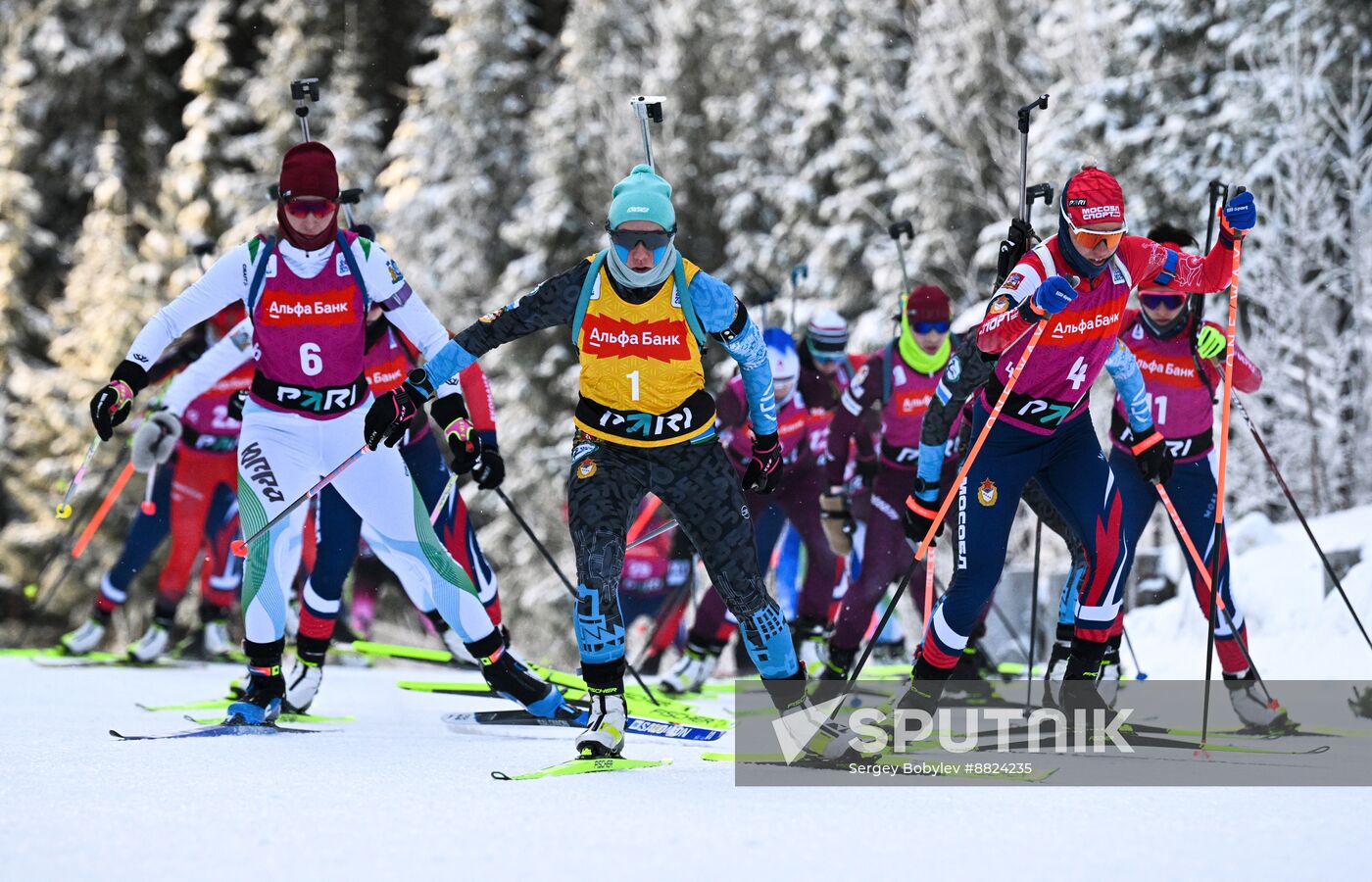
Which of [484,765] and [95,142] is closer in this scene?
[484,765]

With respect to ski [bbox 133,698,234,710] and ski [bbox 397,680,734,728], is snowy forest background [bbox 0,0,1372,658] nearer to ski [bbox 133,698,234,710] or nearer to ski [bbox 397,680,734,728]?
ski [bbox 397,680,734,728]

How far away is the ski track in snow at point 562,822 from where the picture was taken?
3.37 meters

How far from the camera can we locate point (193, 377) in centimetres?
789

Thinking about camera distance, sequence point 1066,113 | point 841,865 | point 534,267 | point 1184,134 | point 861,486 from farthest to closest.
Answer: point 534,267 → point 1066,113 → point 1184,134 → point 861,486 → point 841,865

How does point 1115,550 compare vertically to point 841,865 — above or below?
above

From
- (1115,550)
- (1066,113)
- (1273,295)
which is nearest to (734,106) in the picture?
(1066,113)

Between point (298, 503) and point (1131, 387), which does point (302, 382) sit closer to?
point (298, 503)

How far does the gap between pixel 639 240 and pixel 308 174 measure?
1.70 m

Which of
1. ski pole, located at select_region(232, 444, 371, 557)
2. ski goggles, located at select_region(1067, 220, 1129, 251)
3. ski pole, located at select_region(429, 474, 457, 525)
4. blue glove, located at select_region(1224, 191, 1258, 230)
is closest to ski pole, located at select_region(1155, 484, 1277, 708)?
blue glove, located at select_region(1224, 191, 1258, 230)

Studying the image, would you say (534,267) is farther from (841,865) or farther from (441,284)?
(841,865)

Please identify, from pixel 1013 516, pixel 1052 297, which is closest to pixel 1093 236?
pixel 1052 297

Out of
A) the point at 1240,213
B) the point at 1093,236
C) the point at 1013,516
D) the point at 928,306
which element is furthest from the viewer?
the point at 928,306

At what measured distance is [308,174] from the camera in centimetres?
604

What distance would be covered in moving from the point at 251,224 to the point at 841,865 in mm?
28778
